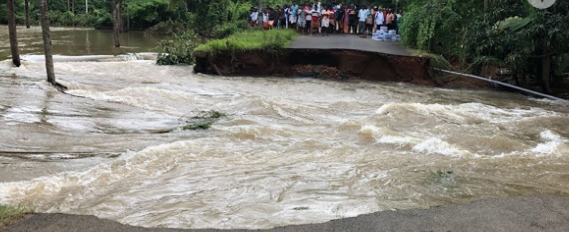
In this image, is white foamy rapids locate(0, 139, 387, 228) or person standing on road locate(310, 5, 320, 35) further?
person standing on road locate(310, 5, 320, 35)

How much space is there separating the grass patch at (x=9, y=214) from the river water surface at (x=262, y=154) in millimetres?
499

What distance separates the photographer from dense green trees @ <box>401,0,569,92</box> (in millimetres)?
13461

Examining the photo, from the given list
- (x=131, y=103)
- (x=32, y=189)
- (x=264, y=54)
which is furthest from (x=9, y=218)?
(x=264, y=54)

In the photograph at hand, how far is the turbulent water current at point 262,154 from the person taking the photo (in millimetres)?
5324

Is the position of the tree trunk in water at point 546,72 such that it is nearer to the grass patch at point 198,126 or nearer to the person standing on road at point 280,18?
the grass patch at point 198,126

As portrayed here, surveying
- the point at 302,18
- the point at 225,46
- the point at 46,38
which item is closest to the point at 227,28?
the point at 302,18

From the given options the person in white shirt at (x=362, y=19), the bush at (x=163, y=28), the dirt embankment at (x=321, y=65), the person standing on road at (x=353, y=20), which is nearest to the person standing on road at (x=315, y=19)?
the person standing on road at (x=353, y=20)

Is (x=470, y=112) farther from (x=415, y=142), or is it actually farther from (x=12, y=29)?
(x=12, y=29)

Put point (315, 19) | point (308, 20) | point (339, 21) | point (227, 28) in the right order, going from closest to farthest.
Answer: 1. point (315, 19)
2. point (308, 20)
3. point (339, 21)
4. point (227, 28)

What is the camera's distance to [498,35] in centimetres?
1559

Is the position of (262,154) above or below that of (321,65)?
below

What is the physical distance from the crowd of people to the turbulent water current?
460 inches

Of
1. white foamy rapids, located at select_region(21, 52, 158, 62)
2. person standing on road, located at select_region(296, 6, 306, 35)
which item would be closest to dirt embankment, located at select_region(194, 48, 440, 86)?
white foamy rapids, located at select_region(21, 52, 158, 62)

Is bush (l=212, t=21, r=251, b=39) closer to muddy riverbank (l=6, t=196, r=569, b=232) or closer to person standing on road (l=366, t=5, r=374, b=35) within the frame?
person standing on road (l=366, t=5, r=374, b=35)
